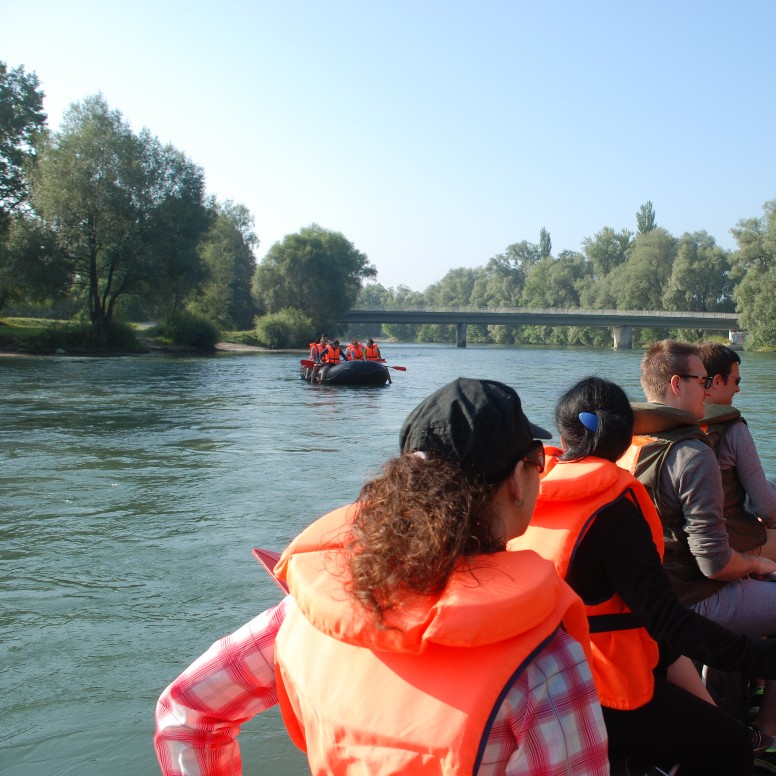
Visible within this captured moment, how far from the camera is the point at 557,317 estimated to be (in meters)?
63.8

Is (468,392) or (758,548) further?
(758,548)

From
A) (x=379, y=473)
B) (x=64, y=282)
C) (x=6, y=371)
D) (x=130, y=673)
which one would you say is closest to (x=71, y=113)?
(x=64, y=282)

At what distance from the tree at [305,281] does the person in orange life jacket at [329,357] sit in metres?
34.8

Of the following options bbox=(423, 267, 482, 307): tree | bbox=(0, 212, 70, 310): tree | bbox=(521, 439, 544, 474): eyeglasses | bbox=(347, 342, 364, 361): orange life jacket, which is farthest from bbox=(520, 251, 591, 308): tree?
bbox=(521, 439, 544, 474): eyeglasses

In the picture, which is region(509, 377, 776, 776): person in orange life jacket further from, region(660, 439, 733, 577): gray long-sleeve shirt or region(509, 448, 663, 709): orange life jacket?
region(660, 439, 733, 577): gray long-sleeve shirt

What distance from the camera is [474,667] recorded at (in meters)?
1.25

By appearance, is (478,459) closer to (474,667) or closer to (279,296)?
→ (474,667)

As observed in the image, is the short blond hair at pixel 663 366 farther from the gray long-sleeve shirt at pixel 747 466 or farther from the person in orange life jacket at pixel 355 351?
the person in orange life jacket at pixel 355 351

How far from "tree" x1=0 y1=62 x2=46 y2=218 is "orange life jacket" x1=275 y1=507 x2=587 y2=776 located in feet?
141

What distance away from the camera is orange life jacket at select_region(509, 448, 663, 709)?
2043mm

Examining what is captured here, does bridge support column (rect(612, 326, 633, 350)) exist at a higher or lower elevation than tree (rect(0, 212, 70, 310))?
lower

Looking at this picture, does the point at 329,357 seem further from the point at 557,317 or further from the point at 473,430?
the point at 557,317

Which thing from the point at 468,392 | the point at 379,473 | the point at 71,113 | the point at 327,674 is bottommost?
the point at 327,674

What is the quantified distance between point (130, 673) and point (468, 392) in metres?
3.53
